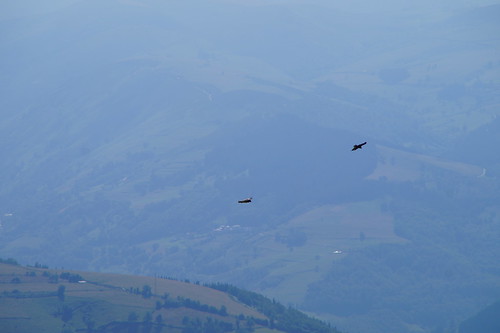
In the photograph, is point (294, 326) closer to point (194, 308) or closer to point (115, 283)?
point (194, 308)

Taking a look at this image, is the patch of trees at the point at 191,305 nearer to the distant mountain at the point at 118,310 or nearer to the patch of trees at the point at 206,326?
the distant mountain at the point at 118,310

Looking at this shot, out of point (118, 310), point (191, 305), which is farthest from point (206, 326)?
point (118, 310)

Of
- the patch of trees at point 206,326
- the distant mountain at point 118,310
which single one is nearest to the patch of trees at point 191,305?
the distant mountain at point 118,310

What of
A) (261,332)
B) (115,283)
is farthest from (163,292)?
(261,332)

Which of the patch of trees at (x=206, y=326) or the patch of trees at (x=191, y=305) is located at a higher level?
the patch of trees at (x=191, y=305)

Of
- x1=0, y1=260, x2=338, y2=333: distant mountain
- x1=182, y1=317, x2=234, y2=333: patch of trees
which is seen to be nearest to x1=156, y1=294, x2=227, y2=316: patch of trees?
x1=0, y1=260, x2=338, y2=333: distant mountain

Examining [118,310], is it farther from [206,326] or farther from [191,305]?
[206,326]

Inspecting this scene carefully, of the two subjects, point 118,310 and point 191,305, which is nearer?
point 118,310

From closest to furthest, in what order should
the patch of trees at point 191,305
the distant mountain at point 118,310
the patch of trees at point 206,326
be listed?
the distant mountain at point 118,310 < the patch of trees at point 206,326 < the patch of trees at point 191,305

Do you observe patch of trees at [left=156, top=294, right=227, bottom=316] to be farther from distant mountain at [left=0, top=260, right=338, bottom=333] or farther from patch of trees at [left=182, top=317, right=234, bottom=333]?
patch of trees at [left=182, top=317, right=234, bottom=333]

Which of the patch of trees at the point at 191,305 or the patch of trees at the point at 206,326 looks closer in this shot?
the patch of trees at the point at 206,326
